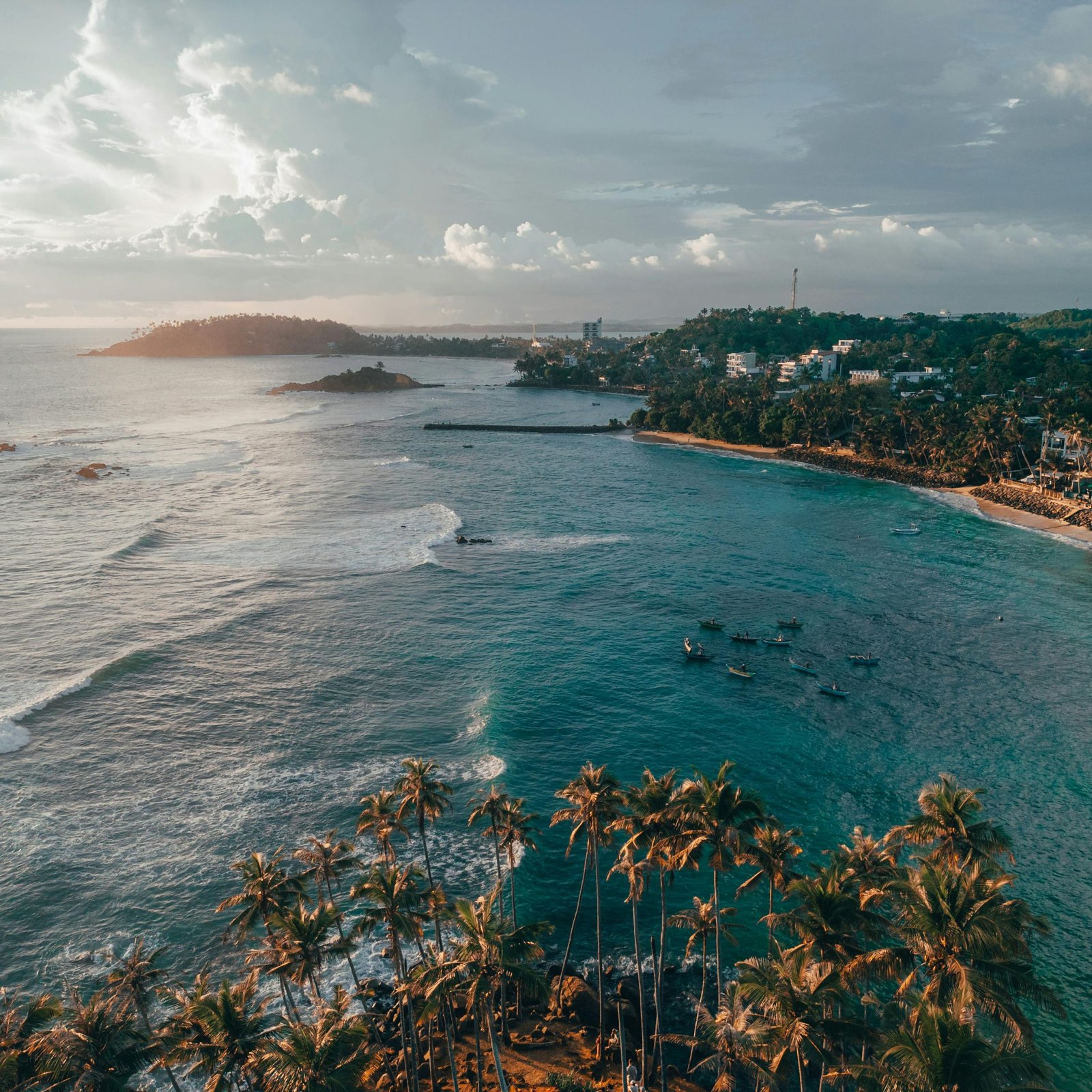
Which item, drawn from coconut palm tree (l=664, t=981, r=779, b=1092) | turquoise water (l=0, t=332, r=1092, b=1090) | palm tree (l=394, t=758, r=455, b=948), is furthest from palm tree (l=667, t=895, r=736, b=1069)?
palm tree (l=394, t=758, r=455, b=948)

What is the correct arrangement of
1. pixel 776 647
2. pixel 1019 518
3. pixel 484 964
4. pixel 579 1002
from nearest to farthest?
pixel 484 964 < pixel 579 1002 < pixel 776 647 < pixel 1019 518

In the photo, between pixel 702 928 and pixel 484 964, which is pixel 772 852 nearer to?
pixel 702 928

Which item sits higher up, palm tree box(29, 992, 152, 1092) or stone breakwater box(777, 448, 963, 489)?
palm tree box(29, 992, 152, 1092)

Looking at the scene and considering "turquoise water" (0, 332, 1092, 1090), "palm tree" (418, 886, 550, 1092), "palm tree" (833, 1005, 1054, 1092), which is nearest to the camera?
"palm tree" (833, 1005, 1054, 1092)

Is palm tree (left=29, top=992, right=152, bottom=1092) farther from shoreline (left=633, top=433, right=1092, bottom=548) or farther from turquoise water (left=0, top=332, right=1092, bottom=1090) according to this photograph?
shoreline (left=633, top=433, right=1092, bottom=548)

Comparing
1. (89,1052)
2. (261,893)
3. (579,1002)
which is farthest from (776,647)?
(89,1052)

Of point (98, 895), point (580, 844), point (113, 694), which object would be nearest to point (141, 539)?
point (113, 694)

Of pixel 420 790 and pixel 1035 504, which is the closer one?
pixel 420 790
